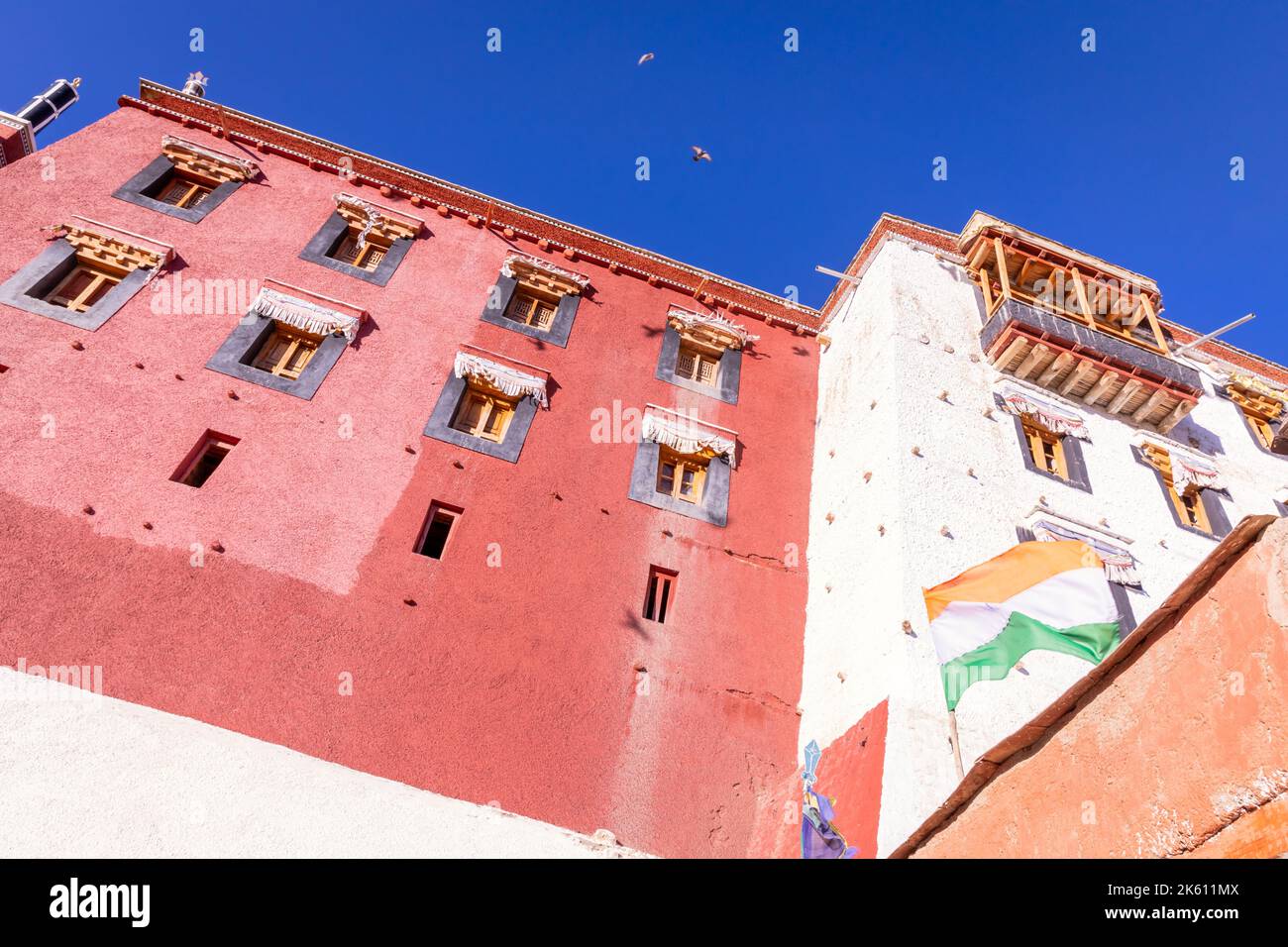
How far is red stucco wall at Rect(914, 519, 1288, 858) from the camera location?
374 cm

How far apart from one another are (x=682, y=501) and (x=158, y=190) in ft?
38.6

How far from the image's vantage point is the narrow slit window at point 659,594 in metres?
12.0

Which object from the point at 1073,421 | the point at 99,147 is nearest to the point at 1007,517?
the point at 1073,421

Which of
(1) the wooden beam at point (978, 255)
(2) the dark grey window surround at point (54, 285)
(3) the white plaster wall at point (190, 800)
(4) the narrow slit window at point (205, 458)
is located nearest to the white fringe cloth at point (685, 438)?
→ (4) the narrow slit window at point (205, 458)

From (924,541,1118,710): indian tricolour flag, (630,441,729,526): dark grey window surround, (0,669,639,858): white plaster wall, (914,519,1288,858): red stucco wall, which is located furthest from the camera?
(630,441,729,526): dark grey window surround

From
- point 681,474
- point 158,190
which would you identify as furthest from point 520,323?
point 158,190

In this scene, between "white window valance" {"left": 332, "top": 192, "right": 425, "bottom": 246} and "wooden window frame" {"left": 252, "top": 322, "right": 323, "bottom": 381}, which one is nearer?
"wooden window frame" {"left": 252, "top": 322, "right": 323, "bottom": 381}

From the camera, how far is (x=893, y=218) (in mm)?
17469

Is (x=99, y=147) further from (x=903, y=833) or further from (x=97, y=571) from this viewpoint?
(x=903, y=833)

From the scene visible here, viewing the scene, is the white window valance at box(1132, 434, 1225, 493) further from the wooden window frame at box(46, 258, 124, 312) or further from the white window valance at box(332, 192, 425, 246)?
the wooden window frame at box(46, 258, 124, 312)

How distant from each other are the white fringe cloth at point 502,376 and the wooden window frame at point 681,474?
7.61ft

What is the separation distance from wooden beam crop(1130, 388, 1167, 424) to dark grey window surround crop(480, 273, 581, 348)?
1124cm

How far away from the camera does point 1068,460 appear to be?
14.0 m

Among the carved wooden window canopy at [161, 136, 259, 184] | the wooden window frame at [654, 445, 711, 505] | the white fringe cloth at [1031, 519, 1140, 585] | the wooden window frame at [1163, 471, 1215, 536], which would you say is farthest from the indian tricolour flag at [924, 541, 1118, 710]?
the carved wooden window canopy at [161, 136, 259, 184]
